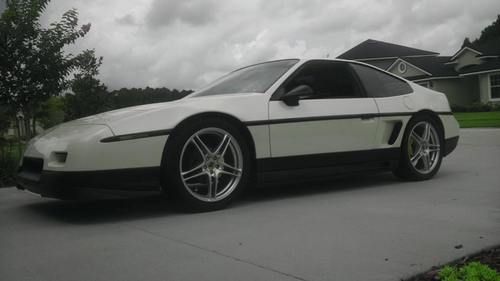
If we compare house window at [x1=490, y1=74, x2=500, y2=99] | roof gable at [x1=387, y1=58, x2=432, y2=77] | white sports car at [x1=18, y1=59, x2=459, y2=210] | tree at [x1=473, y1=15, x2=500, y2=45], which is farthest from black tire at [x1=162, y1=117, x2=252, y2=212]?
tree at [x1=473, y1=15, x2=500, y2=45]

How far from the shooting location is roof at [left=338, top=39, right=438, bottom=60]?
49.2 m

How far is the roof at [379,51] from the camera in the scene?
49.2 m

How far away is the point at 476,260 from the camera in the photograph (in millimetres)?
2748

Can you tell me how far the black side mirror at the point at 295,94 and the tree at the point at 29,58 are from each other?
382cm

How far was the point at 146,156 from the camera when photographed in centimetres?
406

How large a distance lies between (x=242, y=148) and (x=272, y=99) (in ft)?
1.90

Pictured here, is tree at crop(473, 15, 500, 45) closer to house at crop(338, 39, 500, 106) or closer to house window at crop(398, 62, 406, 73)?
house at crop(338, 39, 500, 106)

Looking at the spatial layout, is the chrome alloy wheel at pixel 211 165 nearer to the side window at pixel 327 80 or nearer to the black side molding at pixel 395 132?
the side window at pixel 327 80

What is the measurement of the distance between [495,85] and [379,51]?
1657 cm

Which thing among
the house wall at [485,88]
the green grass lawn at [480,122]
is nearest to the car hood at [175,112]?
the green grass lawn at [480,122]

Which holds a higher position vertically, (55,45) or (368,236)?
(55,45)

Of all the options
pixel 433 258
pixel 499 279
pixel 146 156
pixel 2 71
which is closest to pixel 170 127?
pixel 146 156

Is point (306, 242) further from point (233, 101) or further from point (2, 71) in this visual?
point (2, 71)

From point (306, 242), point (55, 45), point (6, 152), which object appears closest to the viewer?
point (306, 242)
